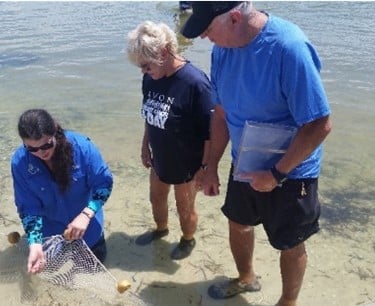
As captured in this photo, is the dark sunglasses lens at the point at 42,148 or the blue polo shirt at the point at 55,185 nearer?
the dark sunglasses lens at the point at 42,148

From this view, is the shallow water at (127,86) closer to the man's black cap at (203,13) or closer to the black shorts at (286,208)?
the black shorts at (286,208)

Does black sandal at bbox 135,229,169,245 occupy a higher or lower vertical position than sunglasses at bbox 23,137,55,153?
lower

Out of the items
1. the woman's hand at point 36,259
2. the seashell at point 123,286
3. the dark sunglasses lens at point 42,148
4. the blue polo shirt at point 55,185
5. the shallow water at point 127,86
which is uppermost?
the dark sunglasses lens at point 42,148

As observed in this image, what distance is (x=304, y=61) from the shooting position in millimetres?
2139

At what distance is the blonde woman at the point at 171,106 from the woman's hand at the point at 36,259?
100 centimetres

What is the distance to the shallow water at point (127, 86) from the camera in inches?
194

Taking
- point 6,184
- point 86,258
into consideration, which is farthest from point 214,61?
point 6,184

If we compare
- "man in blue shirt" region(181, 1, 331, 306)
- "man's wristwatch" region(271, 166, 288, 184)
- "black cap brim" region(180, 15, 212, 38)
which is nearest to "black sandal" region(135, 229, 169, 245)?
"man in blue shirt" region(181, 1, 331, 306)

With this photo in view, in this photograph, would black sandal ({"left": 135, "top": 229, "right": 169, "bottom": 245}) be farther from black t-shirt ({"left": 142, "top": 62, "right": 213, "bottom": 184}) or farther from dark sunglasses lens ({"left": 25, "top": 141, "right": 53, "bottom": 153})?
dark sunglasses lens ({"left": 25, "top": 141, "right": 53, "bottom": 153})

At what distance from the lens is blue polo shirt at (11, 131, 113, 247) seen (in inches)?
130

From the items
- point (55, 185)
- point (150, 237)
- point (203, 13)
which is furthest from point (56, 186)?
point (203, 13)

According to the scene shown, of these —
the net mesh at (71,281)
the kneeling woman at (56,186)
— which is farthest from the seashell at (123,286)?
the kneeling woman at (56,186)

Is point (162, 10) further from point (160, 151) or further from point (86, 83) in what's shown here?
point (160, 151)

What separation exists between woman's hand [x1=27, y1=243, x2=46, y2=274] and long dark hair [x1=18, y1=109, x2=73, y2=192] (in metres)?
0.45
